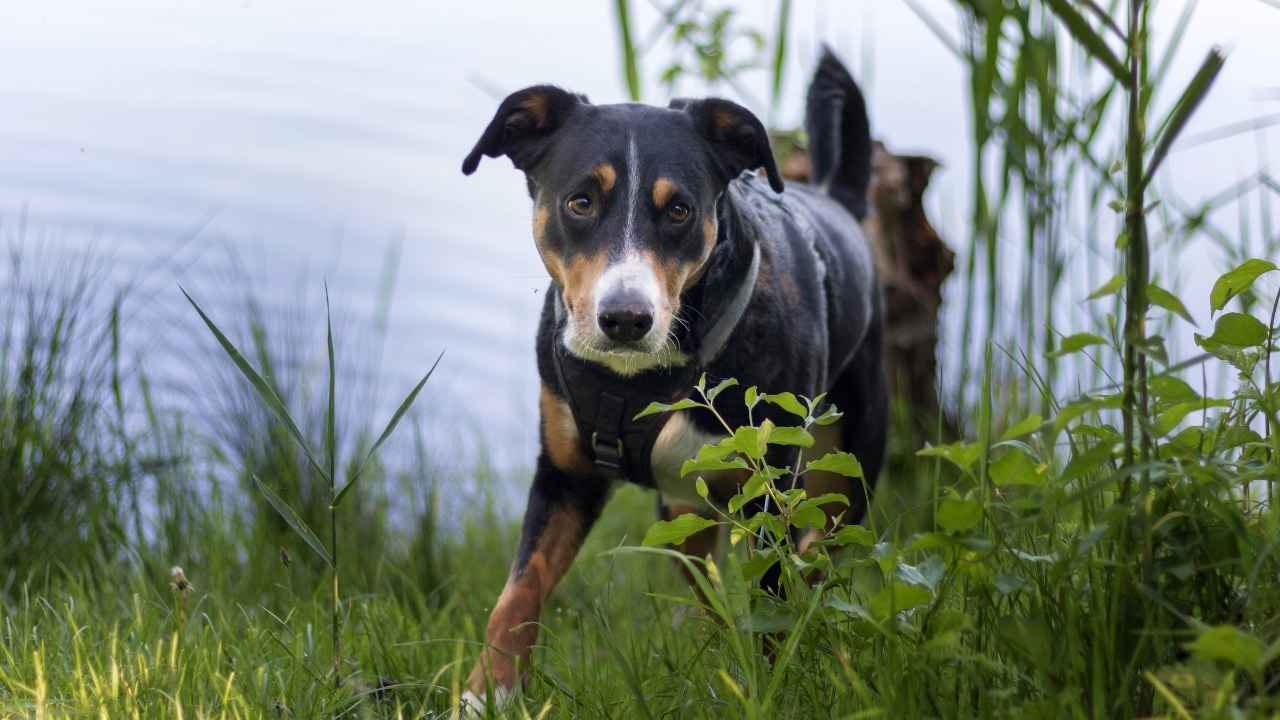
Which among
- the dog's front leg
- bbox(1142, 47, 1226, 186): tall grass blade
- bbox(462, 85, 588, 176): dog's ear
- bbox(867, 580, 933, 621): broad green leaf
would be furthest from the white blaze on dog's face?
bbox(1142, 47, 1226, 186): tall grass blade

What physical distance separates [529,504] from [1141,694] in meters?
1.64

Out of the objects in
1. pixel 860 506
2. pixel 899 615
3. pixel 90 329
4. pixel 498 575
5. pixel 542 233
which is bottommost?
pixel 498 575

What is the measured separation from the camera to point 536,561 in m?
3.26

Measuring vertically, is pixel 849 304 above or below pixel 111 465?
above

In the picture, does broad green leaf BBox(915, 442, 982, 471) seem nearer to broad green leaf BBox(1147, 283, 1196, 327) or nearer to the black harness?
broad green leaf BBox(1147, 283, 1196, 327)

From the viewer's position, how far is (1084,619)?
2.19 meters

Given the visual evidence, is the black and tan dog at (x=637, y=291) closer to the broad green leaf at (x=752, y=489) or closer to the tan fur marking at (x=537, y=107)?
the tan fur marking at (x=537, y=107)

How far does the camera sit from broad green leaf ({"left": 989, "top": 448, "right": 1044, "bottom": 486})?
2062 mm

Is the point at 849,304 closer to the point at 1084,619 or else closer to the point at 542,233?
the point at 542,233

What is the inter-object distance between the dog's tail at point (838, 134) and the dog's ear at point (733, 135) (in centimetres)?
163

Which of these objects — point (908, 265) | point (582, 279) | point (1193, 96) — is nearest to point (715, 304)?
point (582, 279)

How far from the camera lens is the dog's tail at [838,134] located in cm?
502

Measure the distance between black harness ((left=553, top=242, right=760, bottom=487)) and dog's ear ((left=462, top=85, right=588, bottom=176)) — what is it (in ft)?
1.37

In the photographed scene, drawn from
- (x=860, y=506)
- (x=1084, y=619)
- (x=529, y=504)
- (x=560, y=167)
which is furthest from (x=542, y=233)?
(x=860, y=506)
